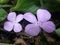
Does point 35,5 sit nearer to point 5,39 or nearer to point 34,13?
Answer: point 34,13

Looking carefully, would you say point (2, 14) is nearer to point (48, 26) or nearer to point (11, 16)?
point (11, 16)

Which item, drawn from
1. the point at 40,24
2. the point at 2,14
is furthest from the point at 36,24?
the point at 2,14

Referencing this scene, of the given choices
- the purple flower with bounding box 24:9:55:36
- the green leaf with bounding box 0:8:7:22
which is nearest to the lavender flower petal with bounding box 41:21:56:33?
the purple flower with bounding box 24:9:55:36

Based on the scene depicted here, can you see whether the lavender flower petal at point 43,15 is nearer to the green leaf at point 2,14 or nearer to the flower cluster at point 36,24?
the flower cluster at point 36,24

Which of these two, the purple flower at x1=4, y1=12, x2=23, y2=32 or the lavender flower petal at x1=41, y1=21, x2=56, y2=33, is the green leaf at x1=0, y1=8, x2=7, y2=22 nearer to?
the purple flower at x1=4, y1=12, x2=23, y2=32

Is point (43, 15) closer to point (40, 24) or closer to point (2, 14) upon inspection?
point (40, 24)

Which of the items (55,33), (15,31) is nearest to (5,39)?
(15,31)

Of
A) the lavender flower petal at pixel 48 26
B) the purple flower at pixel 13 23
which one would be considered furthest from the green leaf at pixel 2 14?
the lavender flower petal at pixel 48 26

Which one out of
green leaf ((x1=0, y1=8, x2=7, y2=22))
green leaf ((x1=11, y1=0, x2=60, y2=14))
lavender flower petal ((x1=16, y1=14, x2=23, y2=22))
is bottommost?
lavender flower petal ((x1=16, y1=14, x2=23, y2=22))
